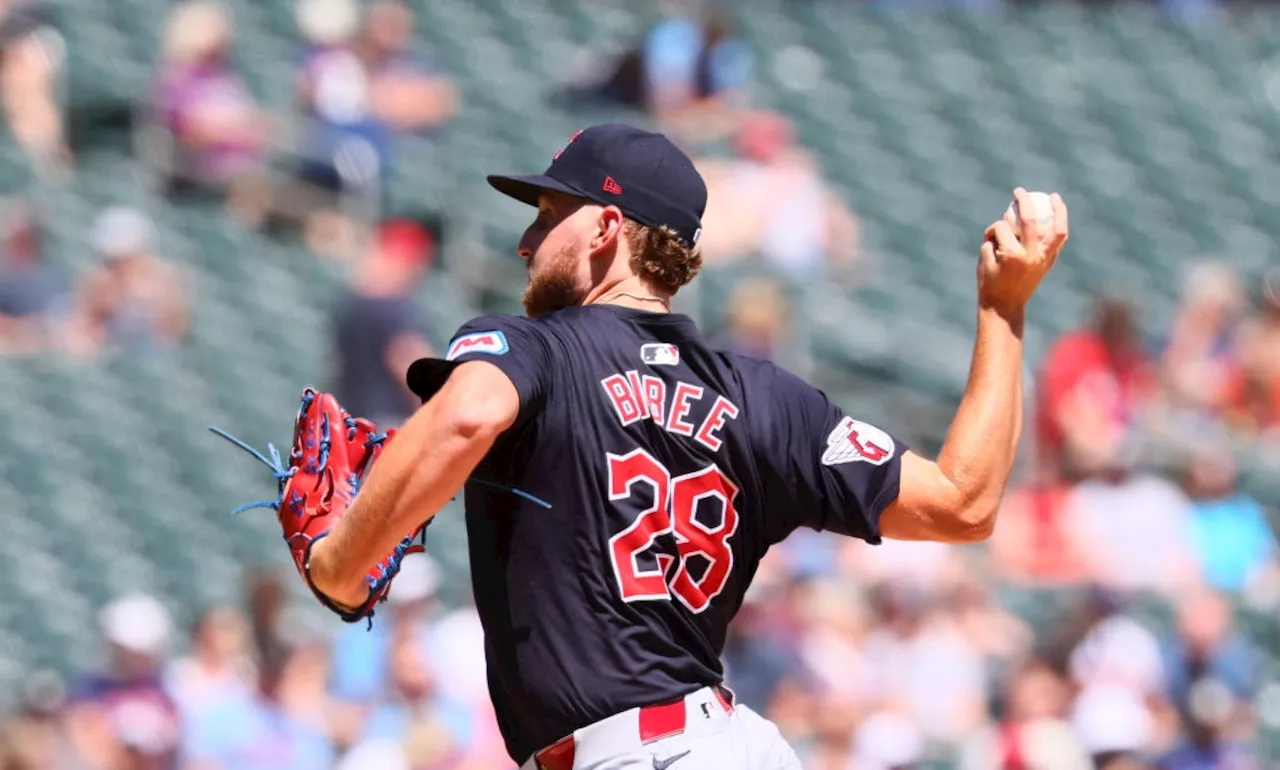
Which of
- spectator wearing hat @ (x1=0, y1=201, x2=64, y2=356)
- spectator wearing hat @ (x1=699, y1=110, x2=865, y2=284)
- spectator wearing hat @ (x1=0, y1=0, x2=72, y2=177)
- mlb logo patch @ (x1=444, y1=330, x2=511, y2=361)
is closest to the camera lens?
mlb logo patch @ (x1=444, y1=330, x2=511, y2=361)

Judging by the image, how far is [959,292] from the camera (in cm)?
1129

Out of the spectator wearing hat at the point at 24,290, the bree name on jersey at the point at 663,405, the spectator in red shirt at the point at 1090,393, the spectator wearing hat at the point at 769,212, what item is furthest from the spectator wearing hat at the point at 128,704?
the bree name on jersey at the point at 663,405

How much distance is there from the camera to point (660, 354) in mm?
3248

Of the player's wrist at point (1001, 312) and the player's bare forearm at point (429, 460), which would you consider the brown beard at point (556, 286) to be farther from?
the player's wrist at point (1001, 312)

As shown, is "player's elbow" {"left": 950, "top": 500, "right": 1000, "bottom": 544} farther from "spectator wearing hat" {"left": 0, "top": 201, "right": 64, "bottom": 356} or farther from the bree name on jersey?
"spectator wearing hat" {"left": 0, "top": 201, "right": 64, "bottom": 356}

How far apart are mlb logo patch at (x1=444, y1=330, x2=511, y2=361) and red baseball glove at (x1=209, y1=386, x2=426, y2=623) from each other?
0.18 metres

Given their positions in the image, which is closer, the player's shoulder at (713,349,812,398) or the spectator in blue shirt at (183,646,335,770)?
the player's shoulder at (713,349,812,398)

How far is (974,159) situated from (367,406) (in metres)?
5.49

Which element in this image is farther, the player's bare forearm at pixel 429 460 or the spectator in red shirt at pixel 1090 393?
the spectator in red shirt at pixel 1090 393

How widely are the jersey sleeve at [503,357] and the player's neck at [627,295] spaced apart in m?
0.23

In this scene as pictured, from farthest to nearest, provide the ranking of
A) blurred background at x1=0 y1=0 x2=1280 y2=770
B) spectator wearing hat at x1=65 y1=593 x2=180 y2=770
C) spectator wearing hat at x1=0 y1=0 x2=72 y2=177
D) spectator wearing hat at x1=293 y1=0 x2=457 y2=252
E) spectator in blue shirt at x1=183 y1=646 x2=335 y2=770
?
spectator wearing hat at x1=293 y1=0 x2=457 y2=252, spectator wearing hat at x1=0 y1=0 x2=72 y2=177, blurred background at x1=0 y1=0 x2=1280 y2=770, spectator in blue shirt at x1=183 y1=646 x2=335 y2=770, spectator wearing hat at x1=65 y1=593 x2=180 y2=770

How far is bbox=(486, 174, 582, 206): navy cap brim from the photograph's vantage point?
3.23 m

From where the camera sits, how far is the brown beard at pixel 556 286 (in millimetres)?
3277

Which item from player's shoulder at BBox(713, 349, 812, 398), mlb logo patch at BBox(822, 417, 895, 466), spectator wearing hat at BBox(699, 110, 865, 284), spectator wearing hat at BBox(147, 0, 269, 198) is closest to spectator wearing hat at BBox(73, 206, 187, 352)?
spectator wearing hat at BBox(147, 0, 269, 198)
